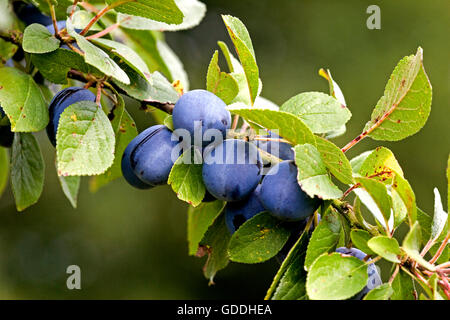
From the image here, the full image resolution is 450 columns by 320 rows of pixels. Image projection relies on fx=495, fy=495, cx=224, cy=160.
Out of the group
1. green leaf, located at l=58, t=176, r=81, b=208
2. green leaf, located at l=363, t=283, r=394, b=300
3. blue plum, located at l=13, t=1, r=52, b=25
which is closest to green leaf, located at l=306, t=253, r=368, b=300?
green leaf, located at l=363, t=283, r=394, b=300

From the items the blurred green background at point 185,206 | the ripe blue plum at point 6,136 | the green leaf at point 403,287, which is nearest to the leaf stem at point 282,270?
the green leaf at point 403,287

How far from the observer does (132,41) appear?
899mm

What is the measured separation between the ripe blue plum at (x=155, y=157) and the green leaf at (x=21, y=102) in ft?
0.40

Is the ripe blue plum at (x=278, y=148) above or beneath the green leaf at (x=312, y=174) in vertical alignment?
beneath

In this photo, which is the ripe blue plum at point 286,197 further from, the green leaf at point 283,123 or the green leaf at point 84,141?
the green leaf at point 84,141

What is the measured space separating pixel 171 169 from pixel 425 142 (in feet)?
7.78

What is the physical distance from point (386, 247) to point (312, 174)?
0.10 meters

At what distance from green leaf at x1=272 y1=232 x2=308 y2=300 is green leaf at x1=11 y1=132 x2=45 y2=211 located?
380mm

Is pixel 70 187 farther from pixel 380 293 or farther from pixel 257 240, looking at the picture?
pixel 380 293

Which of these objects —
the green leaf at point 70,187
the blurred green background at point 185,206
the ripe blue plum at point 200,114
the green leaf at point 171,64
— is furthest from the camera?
the blurred green background at point 185,206

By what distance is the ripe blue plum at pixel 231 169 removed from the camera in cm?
55

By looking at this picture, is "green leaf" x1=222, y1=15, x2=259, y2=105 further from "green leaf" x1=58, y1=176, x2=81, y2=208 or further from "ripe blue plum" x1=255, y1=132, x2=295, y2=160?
"green leaf" x1=58, y1=176, x2=81, y2=208

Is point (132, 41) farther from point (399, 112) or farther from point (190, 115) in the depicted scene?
point (399, 112)
